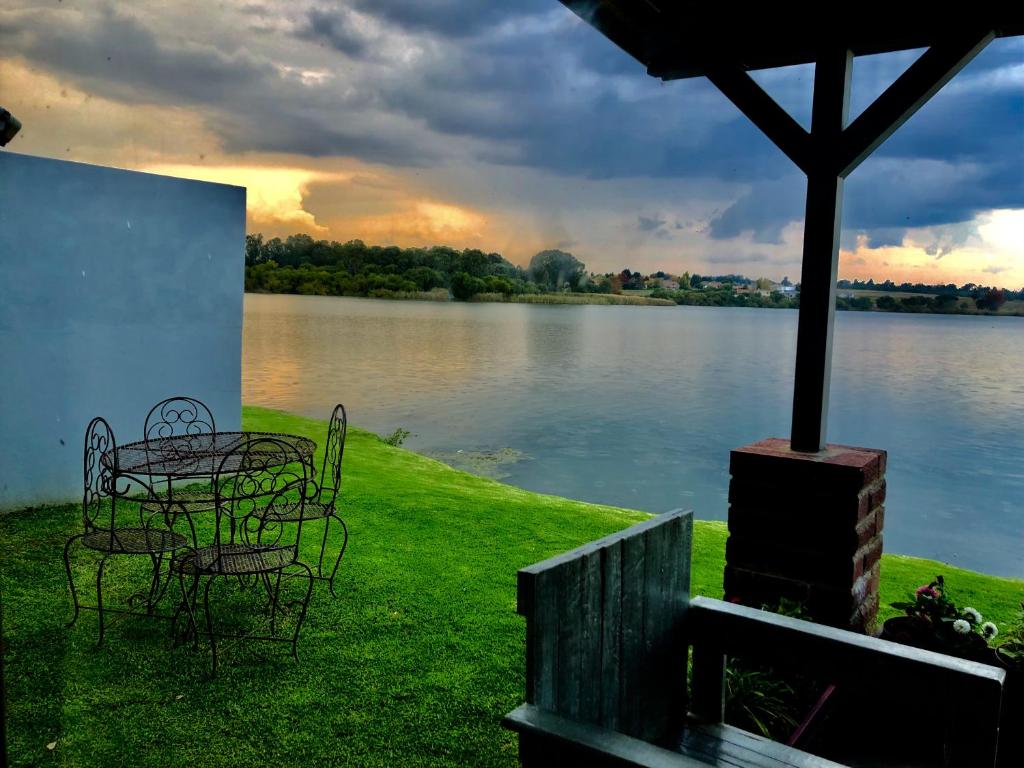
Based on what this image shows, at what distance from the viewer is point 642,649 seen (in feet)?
6.22

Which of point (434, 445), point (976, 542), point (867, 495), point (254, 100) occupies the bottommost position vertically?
point (976, 542)

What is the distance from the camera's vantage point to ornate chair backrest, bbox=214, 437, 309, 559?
3395 millimetres

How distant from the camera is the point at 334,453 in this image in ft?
14.3

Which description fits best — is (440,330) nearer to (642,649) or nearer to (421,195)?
(421,195)

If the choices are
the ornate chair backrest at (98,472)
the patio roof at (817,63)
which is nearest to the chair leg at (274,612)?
the ornate chair backrest at (98,472)

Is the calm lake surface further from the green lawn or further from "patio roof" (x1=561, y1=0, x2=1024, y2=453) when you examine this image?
the green lawn

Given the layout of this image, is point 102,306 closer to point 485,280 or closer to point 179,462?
point 179,462

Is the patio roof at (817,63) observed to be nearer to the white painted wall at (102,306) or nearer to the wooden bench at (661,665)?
the wooden bench at (661,665)

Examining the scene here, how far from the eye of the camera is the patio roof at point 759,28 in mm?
2781

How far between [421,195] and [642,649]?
1080 inches

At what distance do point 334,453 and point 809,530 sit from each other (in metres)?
2.65

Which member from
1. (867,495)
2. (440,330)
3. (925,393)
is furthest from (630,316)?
(867,495)

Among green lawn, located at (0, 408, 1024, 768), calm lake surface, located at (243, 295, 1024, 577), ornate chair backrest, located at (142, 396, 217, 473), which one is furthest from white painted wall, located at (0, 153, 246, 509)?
calm lake surface, located at (243, 295, 1024, 577)

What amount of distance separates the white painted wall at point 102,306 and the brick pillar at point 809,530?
4832mm
